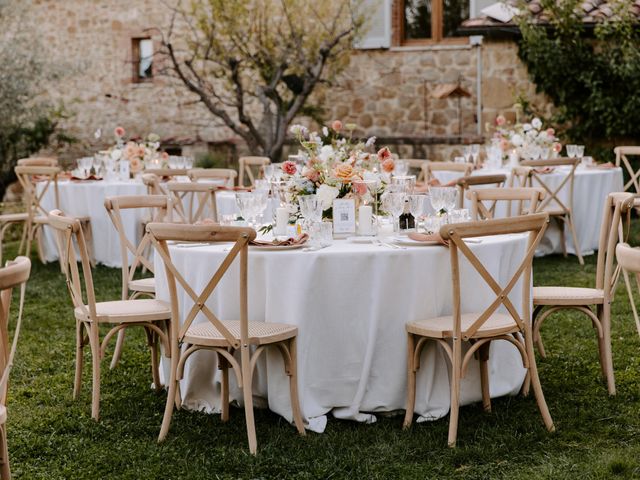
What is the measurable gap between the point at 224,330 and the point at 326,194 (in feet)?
3.50

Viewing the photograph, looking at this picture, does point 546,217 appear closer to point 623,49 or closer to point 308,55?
point 623,49

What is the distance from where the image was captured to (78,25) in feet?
55.8

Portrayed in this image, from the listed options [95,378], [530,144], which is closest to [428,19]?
[530,144]

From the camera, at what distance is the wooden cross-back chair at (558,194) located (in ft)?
27.8

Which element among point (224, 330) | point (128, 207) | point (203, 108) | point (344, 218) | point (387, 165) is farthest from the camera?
point (203, 108)

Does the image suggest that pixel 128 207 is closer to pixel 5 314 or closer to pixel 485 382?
pixel 485 382

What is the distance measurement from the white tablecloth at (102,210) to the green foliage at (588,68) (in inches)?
219

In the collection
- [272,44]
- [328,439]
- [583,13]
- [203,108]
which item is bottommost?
[328,439]

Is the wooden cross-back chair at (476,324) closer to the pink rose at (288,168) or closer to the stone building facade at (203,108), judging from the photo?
the pink rose at (288,168)

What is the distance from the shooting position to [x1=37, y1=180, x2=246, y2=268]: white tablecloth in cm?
900

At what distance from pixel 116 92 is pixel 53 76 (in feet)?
7.12

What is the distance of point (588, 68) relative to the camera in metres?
12.4

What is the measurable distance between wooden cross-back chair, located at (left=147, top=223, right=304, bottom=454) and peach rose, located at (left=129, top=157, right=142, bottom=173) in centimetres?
524

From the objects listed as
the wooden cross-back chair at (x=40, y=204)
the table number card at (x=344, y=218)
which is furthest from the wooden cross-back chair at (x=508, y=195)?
the wooden cross-back chair at (x=40, y=204)
